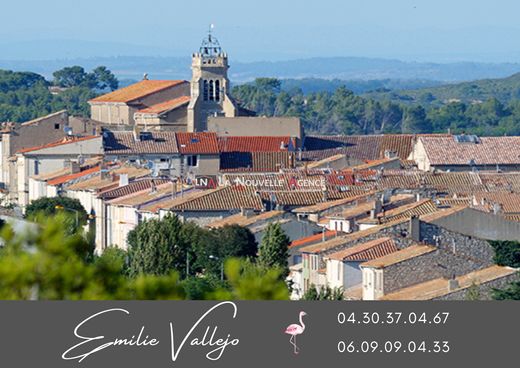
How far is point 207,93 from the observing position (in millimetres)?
91062

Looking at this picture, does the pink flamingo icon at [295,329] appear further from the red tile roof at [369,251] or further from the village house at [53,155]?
the village house at [53,155]

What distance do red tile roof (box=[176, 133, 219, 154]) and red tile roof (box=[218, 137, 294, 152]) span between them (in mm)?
796

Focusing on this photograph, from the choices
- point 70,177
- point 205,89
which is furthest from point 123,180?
point 205,89

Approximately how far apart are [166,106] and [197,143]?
13694mm

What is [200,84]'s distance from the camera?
9088 centimetres

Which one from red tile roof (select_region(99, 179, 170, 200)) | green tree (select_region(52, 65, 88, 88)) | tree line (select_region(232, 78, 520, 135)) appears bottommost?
tree line (select_region(232, 78, 520, 135))

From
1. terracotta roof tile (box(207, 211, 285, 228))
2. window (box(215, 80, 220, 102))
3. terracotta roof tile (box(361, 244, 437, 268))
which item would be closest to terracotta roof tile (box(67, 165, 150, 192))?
terracotta roof tile (box(207, 211, 285, 228))

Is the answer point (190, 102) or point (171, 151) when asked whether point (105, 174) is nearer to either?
point (171, 151)

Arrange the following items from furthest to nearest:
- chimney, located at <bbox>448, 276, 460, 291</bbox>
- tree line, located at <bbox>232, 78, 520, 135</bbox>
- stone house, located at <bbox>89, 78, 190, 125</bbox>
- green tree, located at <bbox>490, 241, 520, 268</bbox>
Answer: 1. tree line, located at <bbox>232, 78, 520, 135</bbox>
2. stone house, located at <bbox>89, 78, 190, 125</bbox>
3. green tree, located at <bbox>490, 241, 520, 268</bbox>
4. chimney, located at <bbox>448, 276, 460, 291</bbox>

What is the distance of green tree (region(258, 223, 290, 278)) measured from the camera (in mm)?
43844

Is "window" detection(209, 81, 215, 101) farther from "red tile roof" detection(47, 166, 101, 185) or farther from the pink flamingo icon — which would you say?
the pink flamingo icon

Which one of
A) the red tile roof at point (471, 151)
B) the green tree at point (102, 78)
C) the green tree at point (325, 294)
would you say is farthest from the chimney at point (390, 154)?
the green tree at point (102, 78)

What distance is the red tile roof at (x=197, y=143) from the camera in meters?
78.3

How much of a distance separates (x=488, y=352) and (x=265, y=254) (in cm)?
2583
